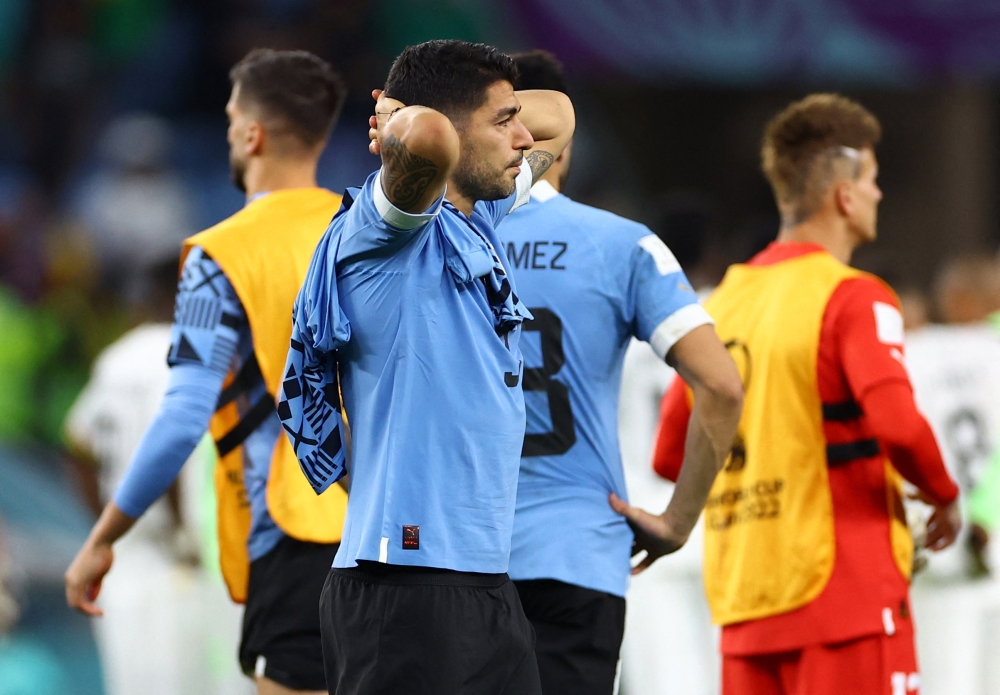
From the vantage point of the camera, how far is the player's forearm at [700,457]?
3709mm

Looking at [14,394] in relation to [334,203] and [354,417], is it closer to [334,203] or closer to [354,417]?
[334,203]

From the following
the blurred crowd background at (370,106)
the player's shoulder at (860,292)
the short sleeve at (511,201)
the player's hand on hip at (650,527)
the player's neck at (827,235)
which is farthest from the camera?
the blurred crowd background at (370,106)

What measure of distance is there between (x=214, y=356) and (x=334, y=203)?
2.17 ft

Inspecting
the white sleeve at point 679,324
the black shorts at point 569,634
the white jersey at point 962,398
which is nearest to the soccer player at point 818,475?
the white sleeve at point 679,324

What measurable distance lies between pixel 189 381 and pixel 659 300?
131 cm

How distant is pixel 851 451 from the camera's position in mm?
4266

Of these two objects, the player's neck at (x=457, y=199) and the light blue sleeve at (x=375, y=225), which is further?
the player's neck at (x=457, y=199)

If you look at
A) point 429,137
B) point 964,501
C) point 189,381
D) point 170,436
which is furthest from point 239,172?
point 964,501

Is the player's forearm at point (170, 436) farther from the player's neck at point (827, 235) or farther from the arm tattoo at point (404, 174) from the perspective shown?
the player's neck at point (827, 235)

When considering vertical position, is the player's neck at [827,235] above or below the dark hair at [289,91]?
below

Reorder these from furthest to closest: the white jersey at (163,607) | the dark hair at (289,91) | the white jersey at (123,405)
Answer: the white jersey at (163,607), the white jersey at (123,405), the dark hair at (289,91)

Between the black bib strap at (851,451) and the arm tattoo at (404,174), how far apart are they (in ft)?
6.68

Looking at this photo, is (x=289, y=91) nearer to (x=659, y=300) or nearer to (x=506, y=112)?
(x=659, y=300)

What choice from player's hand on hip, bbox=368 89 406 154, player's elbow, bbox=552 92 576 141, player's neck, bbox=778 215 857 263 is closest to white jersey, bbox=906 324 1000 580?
player's neck, bbox=778 215 857 263
